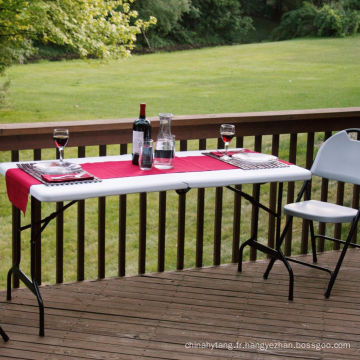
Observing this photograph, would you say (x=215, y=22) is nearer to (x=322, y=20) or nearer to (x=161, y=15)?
(x=161, y=15)

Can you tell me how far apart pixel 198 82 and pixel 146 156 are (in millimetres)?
15550

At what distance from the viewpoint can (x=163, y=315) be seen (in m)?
3.43

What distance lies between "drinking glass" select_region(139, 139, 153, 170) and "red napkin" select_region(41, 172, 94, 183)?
30 centimetres

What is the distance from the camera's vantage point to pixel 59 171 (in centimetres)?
310

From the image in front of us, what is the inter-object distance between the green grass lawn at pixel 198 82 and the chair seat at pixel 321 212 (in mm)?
8507

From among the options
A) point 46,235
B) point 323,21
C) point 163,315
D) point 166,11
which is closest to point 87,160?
point 163,315

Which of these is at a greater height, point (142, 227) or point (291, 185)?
point (291, 185)

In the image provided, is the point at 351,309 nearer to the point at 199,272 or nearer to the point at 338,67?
the point at 199,272

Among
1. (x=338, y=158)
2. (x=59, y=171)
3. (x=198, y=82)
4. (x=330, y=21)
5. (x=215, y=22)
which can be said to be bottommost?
(x=198, y=82)

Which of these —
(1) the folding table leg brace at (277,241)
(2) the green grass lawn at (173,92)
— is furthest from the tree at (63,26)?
(1) the folding table leg brace at (277,241)

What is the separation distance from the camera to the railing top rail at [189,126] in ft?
11.7

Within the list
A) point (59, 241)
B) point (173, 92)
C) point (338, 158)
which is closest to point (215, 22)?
point (173, 92)

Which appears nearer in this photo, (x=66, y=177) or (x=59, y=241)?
(x=66, y=177)

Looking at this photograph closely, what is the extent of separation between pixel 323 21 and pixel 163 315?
22.0 metres
